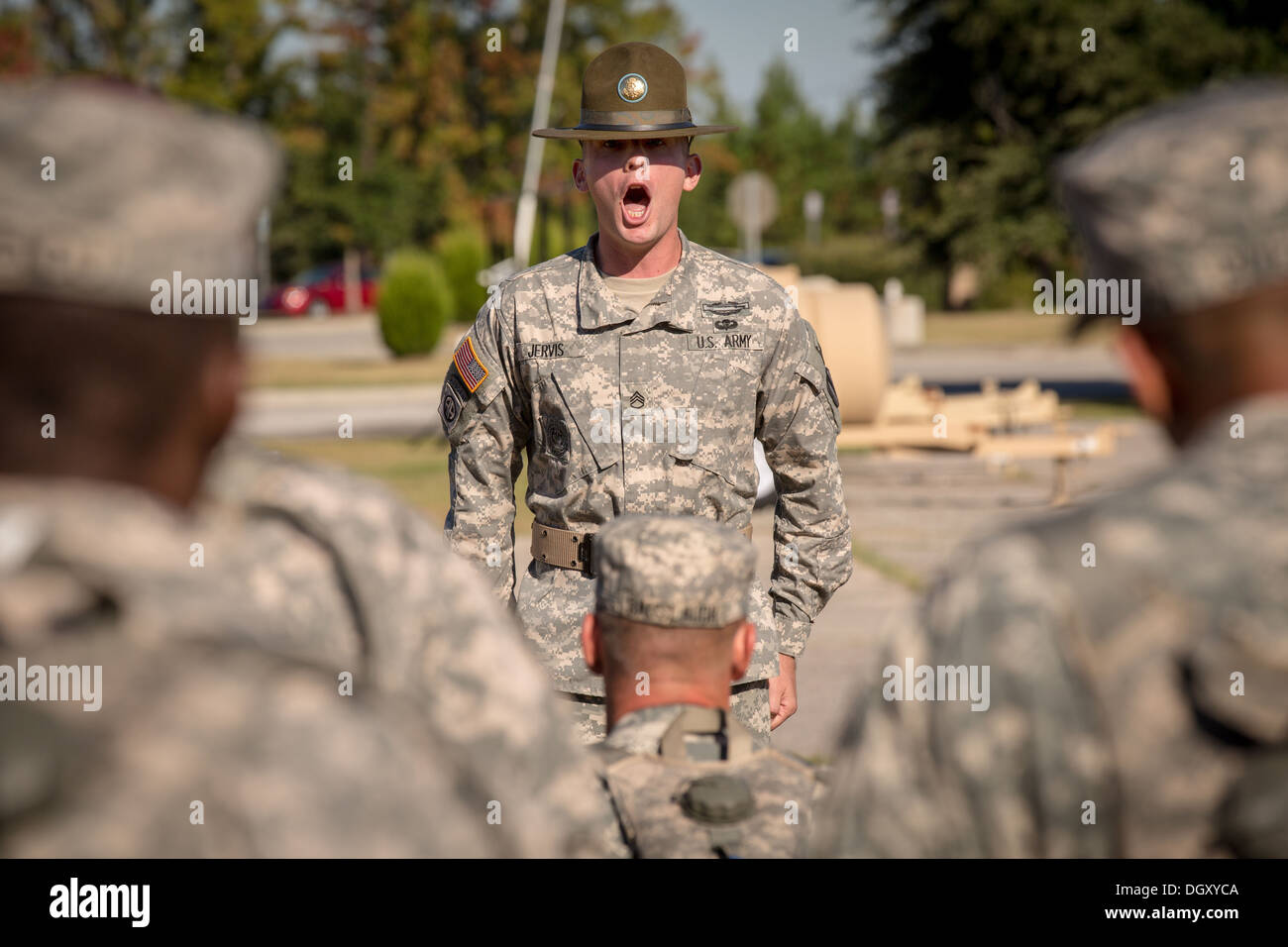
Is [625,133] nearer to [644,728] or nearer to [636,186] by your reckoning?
[636,186]

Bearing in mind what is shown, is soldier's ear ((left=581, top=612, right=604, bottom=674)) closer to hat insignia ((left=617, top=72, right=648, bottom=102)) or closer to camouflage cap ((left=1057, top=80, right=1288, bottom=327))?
camouflage cap ((left=1057, top=80, right=1288, bottom=327))

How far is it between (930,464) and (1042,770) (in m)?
13.4

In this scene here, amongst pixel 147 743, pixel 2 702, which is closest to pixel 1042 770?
pixel 147 743

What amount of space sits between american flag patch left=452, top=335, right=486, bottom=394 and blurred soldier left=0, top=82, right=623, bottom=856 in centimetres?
218

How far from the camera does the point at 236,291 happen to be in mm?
1462

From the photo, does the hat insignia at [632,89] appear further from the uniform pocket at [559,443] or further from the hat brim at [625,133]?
the uniform pocket at [559,443]

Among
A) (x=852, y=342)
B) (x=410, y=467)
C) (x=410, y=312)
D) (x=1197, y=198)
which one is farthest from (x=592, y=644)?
(x=410, y=312)

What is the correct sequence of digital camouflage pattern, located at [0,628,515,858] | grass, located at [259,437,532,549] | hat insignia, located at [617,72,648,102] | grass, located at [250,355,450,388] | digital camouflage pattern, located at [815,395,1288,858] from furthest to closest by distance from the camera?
grass, located at [250,355,450,388]
grass, located at [259,437,532,549]
hat insignia, located at [617,72,648,102]
digital camouflage pattern, located at [815,395,1288,858]
digital camouflage pattern, located at [0,628,515,858]

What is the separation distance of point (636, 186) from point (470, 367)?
650 millimetres

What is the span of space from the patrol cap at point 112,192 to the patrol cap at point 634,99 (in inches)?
89.6

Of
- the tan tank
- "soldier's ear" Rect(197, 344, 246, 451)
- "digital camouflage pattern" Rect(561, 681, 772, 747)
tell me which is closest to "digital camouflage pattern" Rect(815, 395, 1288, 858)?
"soldier's ear" Rect(197, 344, 246, 451)

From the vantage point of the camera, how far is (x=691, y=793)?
7.83ft

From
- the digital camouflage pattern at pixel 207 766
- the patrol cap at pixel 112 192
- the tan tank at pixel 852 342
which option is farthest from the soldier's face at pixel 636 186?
the tan tank at pixel 852 342

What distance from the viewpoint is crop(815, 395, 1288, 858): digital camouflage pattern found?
1417 mm
